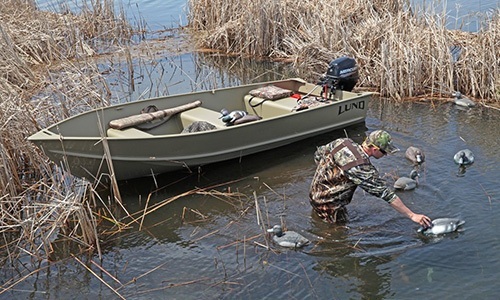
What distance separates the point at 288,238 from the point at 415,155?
2.81 meters

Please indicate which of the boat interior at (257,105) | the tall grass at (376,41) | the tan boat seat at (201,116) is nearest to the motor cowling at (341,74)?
the boat interior at (257,105)

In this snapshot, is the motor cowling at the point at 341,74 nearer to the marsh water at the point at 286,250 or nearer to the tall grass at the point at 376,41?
the tall grass at the point at 376,41

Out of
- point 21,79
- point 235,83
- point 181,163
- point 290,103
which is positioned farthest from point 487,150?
point 21,79

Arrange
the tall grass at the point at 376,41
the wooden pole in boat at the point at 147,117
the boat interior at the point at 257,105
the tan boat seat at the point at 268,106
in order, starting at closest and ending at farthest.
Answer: the wooden pole in boat at the point at 147,117 < the boat interior at the point at 257,105 < the tan boat seat at the point at 268,106 < the tall grass at the point at 376,41

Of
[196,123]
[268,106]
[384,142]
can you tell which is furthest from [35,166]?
[384,142]

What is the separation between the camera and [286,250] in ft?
21.3

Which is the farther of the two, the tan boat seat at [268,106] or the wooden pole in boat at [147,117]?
the tan boat seat at [268,106]

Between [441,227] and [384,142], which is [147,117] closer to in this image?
[384,142]

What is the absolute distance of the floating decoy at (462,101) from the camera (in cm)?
1052

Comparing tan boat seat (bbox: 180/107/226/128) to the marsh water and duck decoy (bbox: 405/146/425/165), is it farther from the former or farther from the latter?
duck decoy (bbox: 405/146/425/165)

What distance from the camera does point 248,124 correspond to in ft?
27.9

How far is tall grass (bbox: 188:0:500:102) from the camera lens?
10.7 meters

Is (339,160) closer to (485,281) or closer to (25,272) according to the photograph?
(485,281)

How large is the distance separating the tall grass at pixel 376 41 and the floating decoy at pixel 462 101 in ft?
0.91
